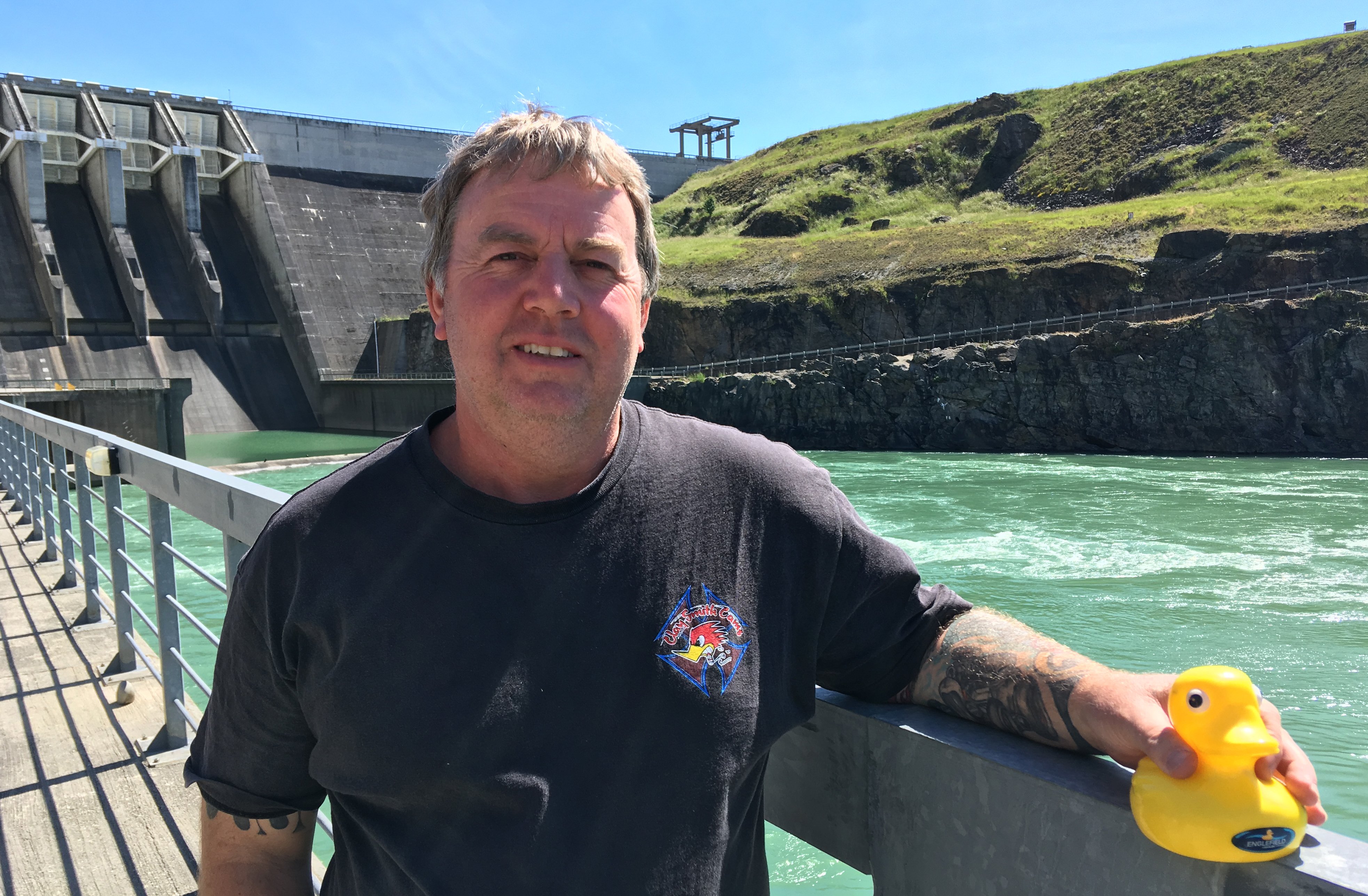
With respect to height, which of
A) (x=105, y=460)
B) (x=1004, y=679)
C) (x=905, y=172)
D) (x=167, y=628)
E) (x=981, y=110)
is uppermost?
(x=981, y=110)

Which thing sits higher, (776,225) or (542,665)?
(776,225)

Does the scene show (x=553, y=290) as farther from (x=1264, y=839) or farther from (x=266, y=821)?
(x=1264, y=839)

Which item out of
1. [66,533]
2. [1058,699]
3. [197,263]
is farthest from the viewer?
[197,263]

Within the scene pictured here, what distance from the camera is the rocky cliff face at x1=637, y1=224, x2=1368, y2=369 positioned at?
2409 centimetres

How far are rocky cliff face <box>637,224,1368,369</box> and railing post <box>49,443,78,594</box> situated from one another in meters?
25.5

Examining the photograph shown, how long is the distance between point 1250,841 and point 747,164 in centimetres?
5822

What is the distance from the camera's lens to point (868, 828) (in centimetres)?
129

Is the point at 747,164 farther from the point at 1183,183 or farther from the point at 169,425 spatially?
the point at 169,425

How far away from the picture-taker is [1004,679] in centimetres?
131

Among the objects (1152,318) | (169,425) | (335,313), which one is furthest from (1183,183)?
(169,425)

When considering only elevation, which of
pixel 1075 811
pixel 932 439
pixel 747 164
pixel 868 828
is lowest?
pixel 932 439

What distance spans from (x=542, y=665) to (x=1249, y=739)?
2.69ft

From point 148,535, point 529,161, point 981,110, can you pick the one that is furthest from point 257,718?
point 981,110

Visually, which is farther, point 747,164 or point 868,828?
point 747,164
